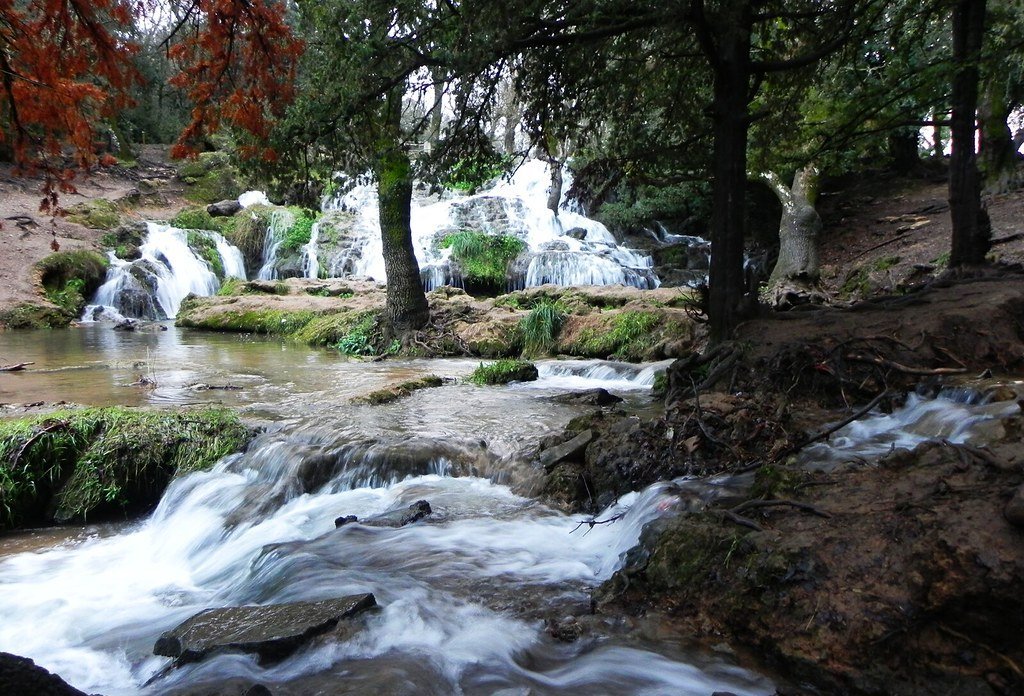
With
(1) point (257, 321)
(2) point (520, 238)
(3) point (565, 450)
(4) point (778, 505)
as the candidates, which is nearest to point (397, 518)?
(3) point (565, 450)

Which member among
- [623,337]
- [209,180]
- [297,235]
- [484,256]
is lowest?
[623,337]

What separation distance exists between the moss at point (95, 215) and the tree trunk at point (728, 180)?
2117 centimetres

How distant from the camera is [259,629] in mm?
3266

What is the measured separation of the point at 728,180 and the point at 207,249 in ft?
62.3

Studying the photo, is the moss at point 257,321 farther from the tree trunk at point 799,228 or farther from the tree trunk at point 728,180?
the tree trunk at point 728,180

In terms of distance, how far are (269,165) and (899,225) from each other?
14911 millimetres

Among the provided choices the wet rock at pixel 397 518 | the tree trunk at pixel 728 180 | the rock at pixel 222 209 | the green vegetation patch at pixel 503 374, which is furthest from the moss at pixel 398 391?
the rock at pixel 222 209

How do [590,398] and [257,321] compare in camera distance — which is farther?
[257,321]

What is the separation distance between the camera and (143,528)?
529cm

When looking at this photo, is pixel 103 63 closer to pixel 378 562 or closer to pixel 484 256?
pixel 378 562

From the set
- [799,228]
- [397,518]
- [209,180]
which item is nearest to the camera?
[397,518]

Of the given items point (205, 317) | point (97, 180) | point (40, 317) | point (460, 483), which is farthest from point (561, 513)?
point (97, 180)

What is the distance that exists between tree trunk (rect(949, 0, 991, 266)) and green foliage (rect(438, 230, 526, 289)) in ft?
38.6

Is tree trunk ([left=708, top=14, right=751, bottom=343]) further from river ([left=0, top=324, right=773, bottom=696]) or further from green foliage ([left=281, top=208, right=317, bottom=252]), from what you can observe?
green foliage ([left=281, top=208, right=317, bottom=252])
